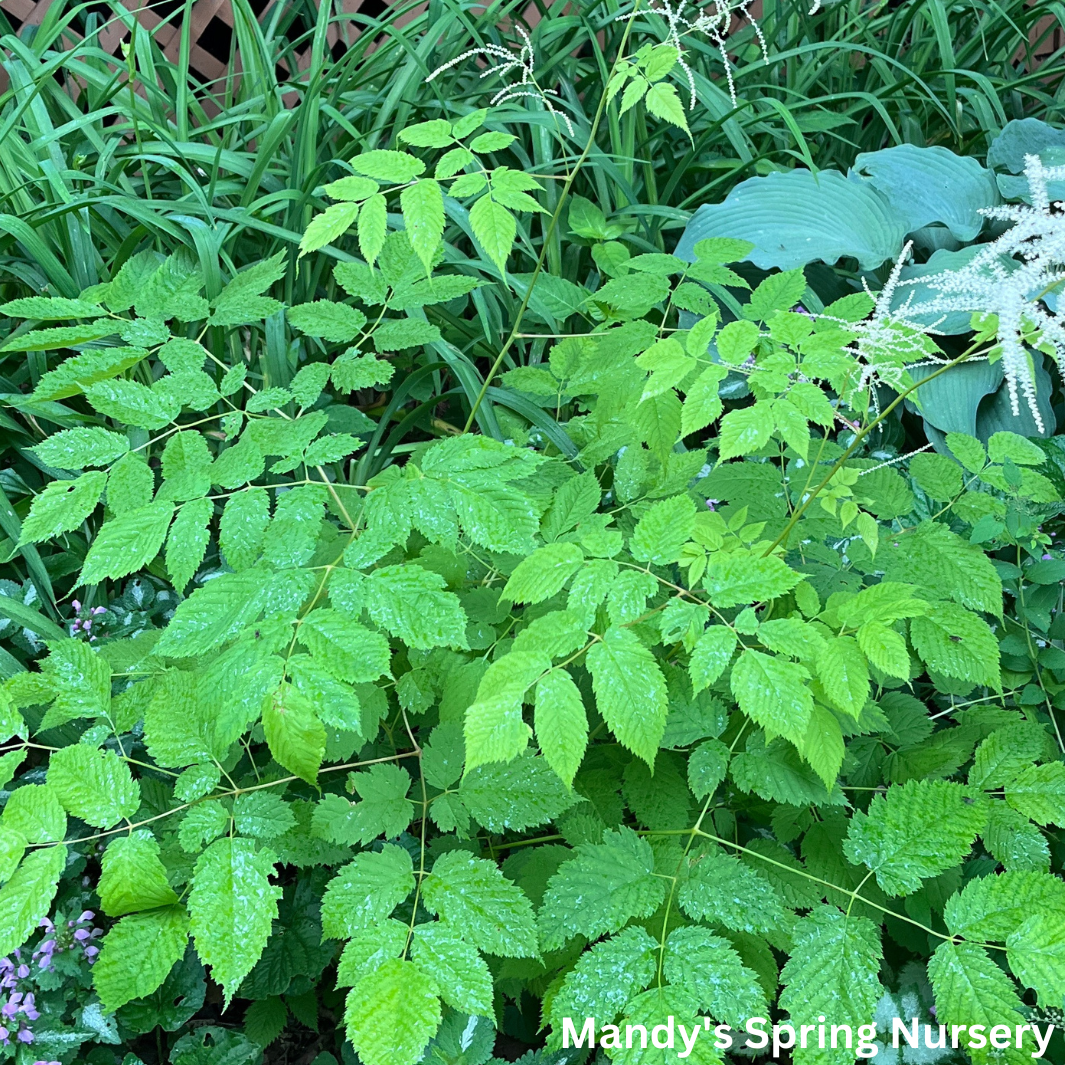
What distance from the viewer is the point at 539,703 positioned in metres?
0.81

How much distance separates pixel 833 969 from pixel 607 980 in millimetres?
227

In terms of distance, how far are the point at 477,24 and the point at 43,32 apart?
1043 mm

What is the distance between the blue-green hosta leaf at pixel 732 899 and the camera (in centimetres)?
91

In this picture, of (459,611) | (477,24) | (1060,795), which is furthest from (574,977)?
(477,24)

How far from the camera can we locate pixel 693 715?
1.08 meters

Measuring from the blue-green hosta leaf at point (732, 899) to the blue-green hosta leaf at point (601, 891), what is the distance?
0.11 ft

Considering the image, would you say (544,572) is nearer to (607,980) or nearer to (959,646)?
(607,980)

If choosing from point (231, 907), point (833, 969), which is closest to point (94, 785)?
point (231, 907)

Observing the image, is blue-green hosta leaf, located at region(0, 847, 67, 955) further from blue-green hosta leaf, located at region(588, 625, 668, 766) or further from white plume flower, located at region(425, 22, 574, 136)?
white plume flower, located at region(425, 22, 574, 136)

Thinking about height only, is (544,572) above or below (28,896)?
above

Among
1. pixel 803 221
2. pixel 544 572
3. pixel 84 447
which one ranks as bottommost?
pixel 803 221

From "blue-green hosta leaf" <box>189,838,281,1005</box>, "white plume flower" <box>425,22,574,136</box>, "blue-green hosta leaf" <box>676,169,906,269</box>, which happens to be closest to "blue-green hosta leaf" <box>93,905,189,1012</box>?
"blue-green hosta leaf" <box>189,838,281,1005</box>

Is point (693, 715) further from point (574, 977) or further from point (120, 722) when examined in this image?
point (120, 722)

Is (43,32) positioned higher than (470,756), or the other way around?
(43,32)
